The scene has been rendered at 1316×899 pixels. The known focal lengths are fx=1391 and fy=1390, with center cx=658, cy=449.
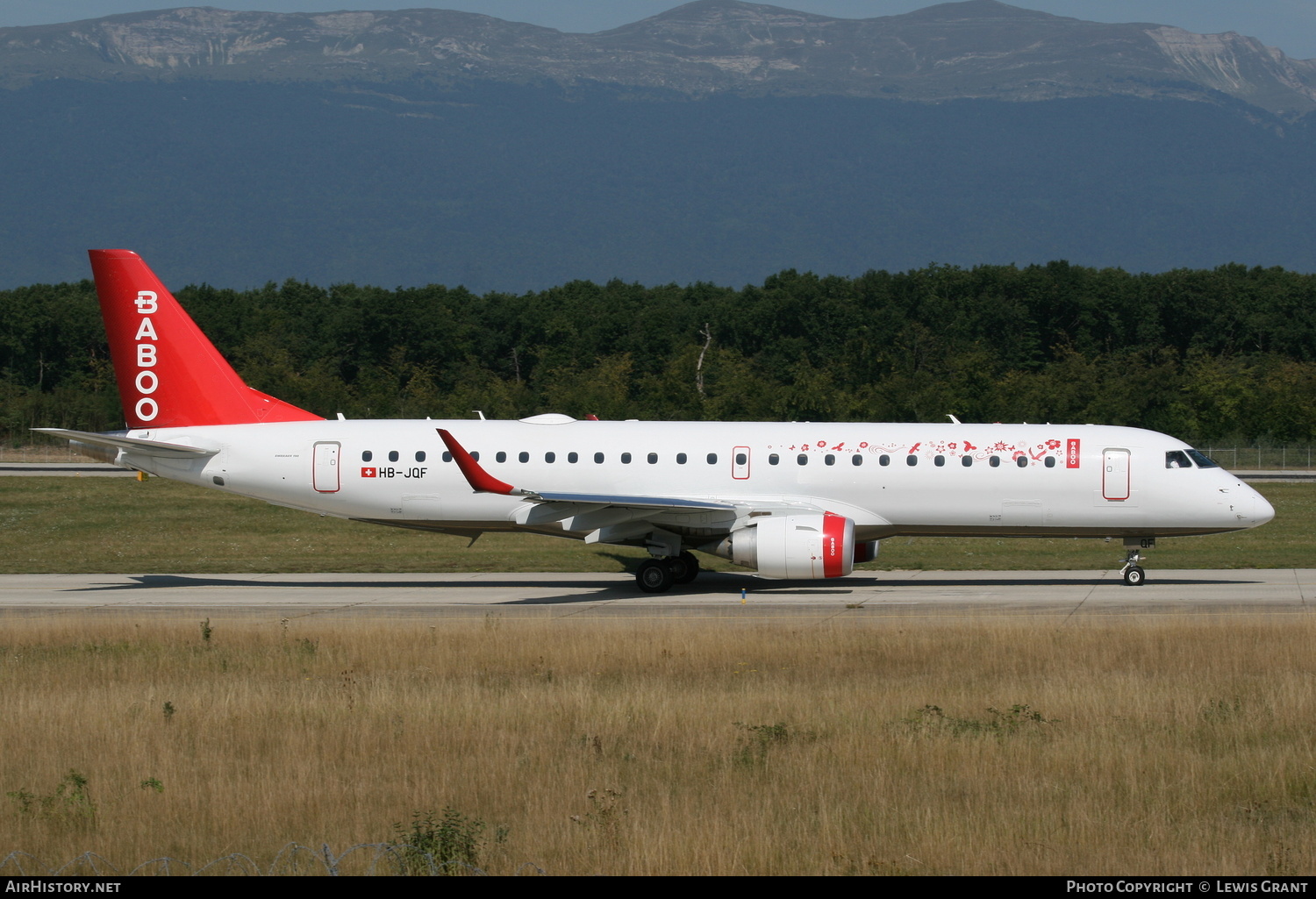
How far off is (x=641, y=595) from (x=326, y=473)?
23.4ft

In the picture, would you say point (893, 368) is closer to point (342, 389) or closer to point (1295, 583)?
point (342, 389)

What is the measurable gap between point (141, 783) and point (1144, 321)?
3629 inches

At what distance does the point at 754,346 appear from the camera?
10000cm

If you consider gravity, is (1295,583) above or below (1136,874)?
above

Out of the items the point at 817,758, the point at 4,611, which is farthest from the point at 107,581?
the point at 817,758

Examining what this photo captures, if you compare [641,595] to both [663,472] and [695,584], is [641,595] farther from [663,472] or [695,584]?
[663,472]

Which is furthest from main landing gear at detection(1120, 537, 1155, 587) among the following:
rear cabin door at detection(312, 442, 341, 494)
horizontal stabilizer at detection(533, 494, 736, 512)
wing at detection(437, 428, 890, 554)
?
rear cabin door at detection(312, 442, 341, 494)

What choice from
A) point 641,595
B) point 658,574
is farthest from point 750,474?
point 641,595

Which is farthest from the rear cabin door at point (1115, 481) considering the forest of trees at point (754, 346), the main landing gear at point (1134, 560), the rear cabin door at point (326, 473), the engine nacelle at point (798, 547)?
the forest of trees at point (754, 346)

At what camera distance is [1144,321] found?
313 feet

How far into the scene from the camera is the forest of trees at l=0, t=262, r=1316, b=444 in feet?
252


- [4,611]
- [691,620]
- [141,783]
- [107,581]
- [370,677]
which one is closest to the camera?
[141,783]

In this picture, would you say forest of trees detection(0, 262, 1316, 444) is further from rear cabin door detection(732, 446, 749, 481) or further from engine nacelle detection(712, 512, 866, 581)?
engine nacelle detection(712, 512, 866, 581)
